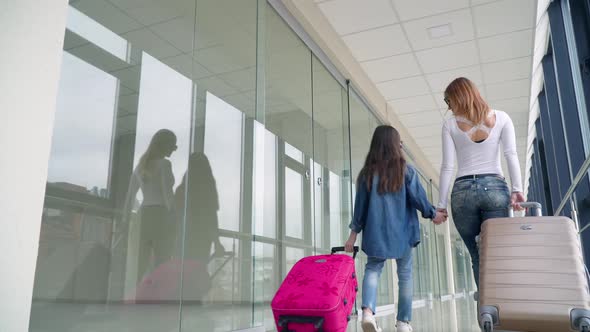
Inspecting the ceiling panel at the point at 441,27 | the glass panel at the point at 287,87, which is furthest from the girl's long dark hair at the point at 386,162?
the ceiling panel at the point at 441,27

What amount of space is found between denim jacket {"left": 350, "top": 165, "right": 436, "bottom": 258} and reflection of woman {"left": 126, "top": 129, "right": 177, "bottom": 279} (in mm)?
1151

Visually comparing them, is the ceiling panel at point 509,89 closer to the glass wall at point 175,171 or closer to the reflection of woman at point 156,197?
the glass wall at point 175,171

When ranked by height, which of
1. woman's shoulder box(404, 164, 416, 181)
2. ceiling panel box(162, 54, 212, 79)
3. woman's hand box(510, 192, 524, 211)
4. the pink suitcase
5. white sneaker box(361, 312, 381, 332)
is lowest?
white sneaker box(361, 312, 381, 332)

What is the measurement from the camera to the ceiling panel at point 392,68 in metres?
5.89

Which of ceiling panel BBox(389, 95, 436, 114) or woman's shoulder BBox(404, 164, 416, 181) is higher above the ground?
ceiling panel BBox(389, 95, 436, 114)

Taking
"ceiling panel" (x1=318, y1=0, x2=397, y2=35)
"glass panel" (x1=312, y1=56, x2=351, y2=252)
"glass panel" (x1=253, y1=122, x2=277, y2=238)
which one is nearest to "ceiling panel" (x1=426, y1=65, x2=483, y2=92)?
"glass panel" (x1=312, y1=56, x2=351, y2=252)

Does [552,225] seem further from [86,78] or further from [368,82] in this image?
[368,82]

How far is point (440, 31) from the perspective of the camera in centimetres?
521

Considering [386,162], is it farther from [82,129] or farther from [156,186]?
[82,129]

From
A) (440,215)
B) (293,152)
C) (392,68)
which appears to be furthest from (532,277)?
(392,68)

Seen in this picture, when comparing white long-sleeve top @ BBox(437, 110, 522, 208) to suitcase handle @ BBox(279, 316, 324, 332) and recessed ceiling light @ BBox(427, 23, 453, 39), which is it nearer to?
suitcase handle @ BBox(279, 316, 324, 332)

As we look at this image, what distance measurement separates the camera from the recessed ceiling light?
512 cm

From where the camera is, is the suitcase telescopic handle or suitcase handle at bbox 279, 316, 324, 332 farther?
the suitcase telescopic handle

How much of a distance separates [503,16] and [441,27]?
24.4 inches
